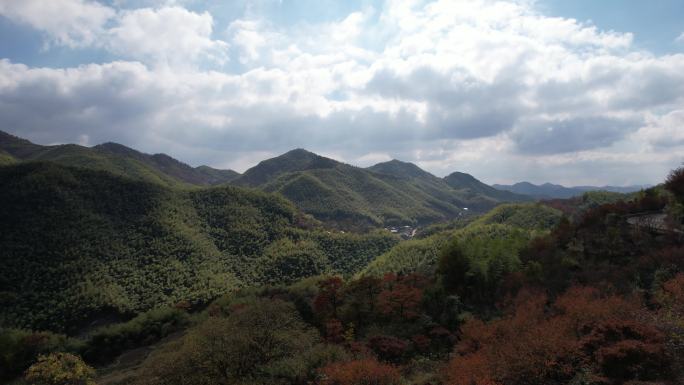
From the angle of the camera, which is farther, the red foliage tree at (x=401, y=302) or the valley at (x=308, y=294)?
the red foliage tree at (x=401, y=302)

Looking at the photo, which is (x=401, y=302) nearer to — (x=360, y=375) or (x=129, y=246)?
(x=360, y=375)

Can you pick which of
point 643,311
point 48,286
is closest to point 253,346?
point 643,311

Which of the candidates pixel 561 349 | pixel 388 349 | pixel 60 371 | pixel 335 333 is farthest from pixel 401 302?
pixel 60 371

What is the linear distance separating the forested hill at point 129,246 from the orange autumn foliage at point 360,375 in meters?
91.0

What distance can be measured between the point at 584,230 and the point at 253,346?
4726 centimetres

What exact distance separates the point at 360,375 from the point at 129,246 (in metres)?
128

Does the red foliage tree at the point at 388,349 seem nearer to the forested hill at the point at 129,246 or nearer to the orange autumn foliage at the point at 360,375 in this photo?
the orange autumn foliage at the point at 360,375

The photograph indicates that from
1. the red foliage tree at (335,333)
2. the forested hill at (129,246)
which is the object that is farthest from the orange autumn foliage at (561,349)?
the forested hill at (129,246)

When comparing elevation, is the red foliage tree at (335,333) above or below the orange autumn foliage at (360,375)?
below

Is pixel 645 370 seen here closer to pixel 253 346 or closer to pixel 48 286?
pixel 253 346

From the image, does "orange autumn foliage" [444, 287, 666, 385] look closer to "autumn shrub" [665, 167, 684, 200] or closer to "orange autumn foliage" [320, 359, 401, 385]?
"orange autumn foliage" [320, 359, 401, 385]

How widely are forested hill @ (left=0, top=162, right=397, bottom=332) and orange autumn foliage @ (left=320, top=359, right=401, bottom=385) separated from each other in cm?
9102

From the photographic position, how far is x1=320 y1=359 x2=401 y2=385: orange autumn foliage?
24.5m

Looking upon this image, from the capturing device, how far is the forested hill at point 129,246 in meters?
98.9
